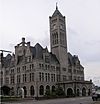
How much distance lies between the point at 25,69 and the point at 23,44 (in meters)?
10.8

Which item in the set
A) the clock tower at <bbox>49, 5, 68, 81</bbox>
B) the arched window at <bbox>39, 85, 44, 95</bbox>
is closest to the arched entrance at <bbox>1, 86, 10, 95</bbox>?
the arched window at <bbox>39, 85, 44, 95</bbox>

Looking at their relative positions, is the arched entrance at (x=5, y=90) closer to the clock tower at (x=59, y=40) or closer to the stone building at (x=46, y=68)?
the stone building at (x=46, y=68)

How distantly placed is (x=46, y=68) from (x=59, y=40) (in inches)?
508

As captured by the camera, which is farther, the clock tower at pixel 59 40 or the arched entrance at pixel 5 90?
the clock tower at pixel 59 40

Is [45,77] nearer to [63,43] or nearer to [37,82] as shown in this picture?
[37,82]

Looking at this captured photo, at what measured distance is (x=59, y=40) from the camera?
3612 inches

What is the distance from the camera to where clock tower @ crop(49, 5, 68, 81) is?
300ft

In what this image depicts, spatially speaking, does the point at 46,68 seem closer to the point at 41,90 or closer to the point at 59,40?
the point at 41,90

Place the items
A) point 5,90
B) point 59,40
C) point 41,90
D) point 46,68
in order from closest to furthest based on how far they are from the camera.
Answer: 1. point 41,90
2. point 46,68
3. point 5,90
4. point 59,40

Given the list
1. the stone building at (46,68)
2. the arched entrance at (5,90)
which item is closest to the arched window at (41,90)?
the stone building at (46,68)

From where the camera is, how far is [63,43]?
94125 millimetres

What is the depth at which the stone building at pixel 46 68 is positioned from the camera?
3233 inches

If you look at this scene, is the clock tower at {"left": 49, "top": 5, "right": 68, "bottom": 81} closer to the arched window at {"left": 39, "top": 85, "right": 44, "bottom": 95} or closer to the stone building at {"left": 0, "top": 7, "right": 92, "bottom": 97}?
the stone building at {"left": 0, "top": 7, "right": 92, "bottom": 97}

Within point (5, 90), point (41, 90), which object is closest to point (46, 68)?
point (41, 90)
